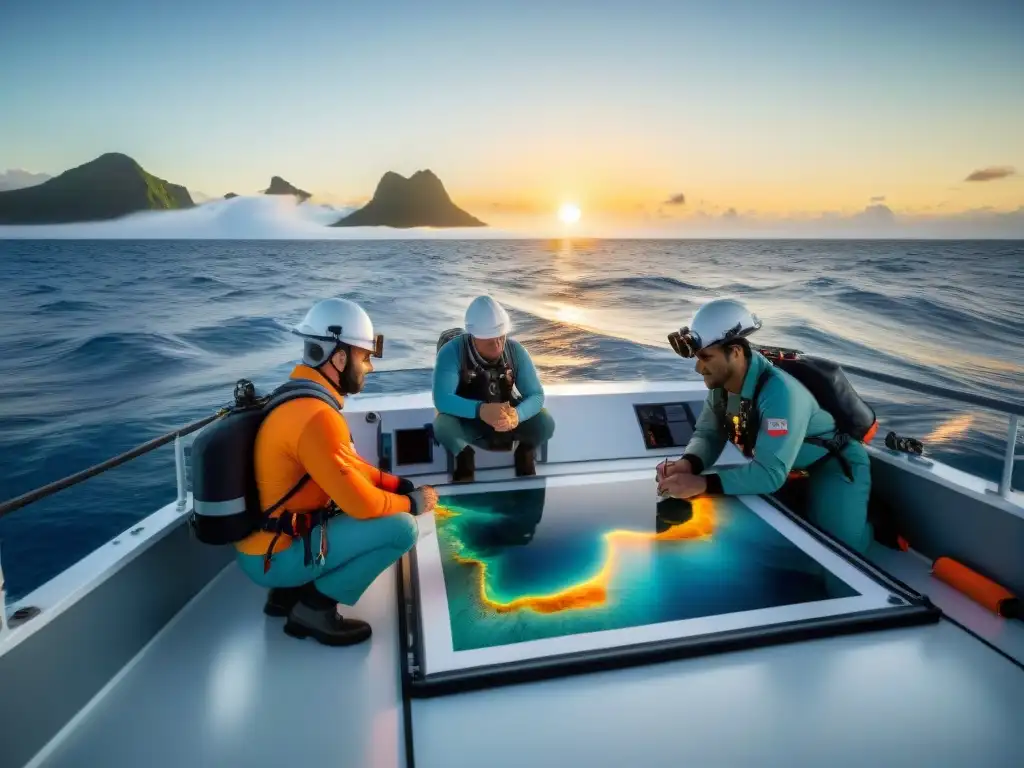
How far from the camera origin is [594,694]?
2.15m

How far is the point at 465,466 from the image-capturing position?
12.5 ft

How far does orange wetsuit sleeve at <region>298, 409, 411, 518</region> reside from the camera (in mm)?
2145

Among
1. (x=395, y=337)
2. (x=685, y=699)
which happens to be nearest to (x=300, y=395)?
(x=685, y=699)

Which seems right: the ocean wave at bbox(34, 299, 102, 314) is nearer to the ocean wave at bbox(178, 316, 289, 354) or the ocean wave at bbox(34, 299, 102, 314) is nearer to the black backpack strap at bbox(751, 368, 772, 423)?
the ocean wave at bbox(178, 316, 289, 354)

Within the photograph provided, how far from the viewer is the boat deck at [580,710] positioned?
1899 millimetres

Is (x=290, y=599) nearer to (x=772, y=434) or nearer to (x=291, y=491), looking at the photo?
(x=291, y=491)

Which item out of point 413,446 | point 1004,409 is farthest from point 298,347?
point 1004,409

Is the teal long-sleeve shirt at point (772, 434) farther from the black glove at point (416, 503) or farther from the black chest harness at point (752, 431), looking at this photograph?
the black glove at point (416, 503)

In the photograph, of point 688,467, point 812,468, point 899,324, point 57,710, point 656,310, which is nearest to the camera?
point 57,710

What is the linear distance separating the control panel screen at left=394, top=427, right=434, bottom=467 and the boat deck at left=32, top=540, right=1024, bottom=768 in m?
1.57

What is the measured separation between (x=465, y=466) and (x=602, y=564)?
1233mm

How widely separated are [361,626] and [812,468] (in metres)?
2.35

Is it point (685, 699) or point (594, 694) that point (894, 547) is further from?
point (594, 694)

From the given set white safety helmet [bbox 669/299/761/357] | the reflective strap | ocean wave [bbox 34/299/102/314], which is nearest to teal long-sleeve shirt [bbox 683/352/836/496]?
white safety helmet [bbox 669/299/761/357]
